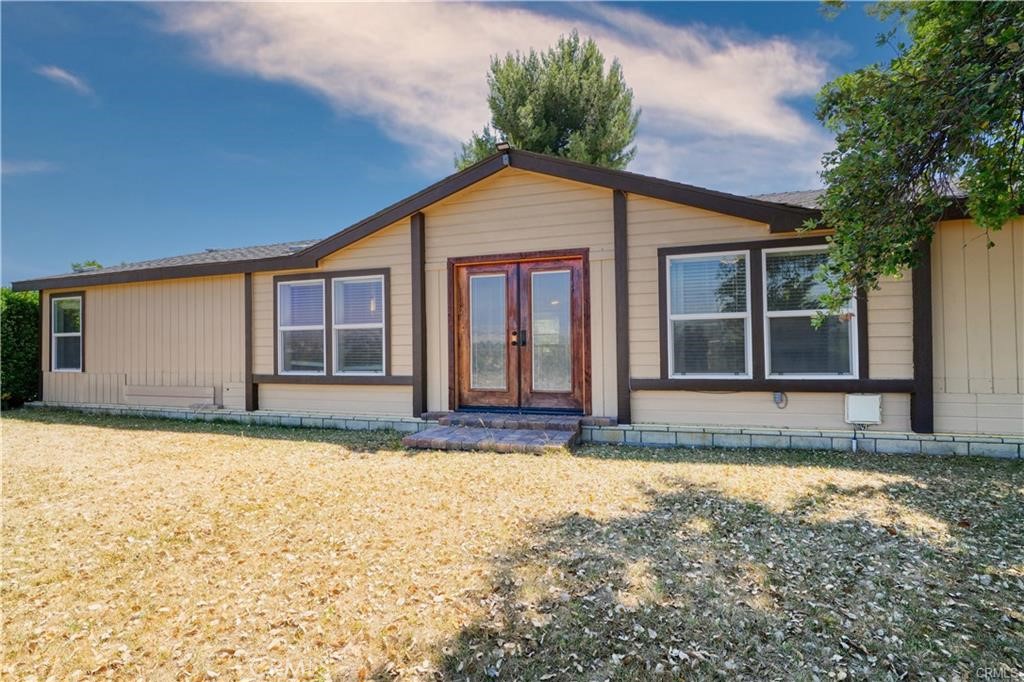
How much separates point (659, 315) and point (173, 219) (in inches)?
776

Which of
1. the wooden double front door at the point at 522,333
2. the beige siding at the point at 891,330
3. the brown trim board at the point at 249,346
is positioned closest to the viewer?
the beige siding at the point at 891,330

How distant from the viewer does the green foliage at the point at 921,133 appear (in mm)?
2971

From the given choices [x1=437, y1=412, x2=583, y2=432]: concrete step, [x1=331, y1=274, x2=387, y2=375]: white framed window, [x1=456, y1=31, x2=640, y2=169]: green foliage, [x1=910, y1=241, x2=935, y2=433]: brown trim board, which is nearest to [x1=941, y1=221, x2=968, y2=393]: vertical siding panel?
[x1=910, y1=241, x2=935, y2=433]: brown trim board

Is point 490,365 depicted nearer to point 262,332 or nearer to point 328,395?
point 328,395

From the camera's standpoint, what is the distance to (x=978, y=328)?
4895 mm

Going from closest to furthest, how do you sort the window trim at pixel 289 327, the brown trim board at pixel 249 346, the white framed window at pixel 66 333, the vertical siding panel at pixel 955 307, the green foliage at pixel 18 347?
the vertical siding panel at pixel 955 307
the window trim at pixel 289 327
the brown trim board at pixel 249 346
the white framed window at pixel 66 333
the green foliage at pixel 18 347

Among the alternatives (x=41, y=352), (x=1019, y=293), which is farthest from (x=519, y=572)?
(x=41, y=352)

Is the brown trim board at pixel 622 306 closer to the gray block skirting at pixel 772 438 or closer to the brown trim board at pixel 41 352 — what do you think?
the gray block skirting at pixel 772 438

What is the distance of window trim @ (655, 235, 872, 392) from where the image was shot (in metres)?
5.16

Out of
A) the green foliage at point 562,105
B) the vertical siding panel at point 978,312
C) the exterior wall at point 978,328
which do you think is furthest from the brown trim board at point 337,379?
the green foliage at point 562,105

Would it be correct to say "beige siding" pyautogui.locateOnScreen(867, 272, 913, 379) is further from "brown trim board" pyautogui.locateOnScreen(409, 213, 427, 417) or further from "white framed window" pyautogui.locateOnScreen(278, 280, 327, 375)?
"white framed window" pyautogui.locateOnScreen(278, 280, 327, 375)

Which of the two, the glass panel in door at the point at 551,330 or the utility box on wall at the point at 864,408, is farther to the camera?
the glass panel in door at the point at 551,330

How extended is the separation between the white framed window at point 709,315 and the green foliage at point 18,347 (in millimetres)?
12626

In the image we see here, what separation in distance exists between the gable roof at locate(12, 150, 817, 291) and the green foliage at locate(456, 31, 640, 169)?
10.6 m
